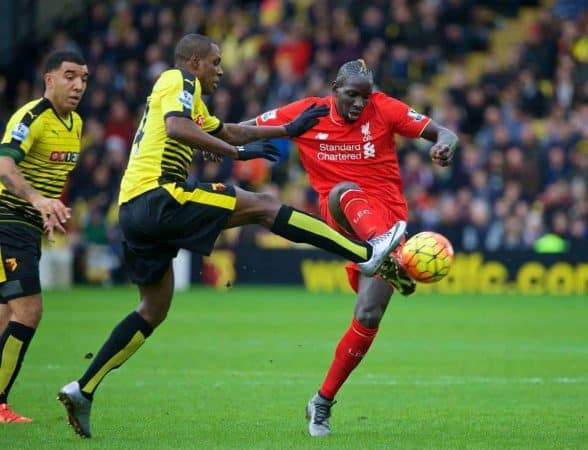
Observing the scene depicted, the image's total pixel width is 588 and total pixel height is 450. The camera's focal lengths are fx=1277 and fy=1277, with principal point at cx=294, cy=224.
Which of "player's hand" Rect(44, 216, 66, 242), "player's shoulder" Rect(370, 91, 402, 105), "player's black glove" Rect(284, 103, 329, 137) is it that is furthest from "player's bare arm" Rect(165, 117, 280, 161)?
"player's shoulder" Rect(370, 91, 402, 105)

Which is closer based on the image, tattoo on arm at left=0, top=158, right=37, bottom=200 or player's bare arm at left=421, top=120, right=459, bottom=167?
tattoo on arm at left=0, top=158, right=37, bottom=200

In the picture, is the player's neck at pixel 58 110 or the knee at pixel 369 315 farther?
the player's neck at pixel 58 110

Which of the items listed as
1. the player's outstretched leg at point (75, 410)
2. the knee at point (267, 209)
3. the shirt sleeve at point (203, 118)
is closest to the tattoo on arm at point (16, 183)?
the shirt sleeve at point (203, 118)

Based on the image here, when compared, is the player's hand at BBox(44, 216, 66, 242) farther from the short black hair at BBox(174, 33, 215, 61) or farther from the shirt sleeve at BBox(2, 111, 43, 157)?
the short black hair at BBox(174, 33, 215, 61)

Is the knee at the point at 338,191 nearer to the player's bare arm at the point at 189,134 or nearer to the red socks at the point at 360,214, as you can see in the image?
the red socks at the point at 360,214

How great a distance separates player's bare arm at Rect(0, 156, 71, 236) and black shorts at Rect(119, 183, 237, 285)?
40cm

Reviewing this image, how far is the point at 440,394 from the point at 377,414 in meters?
1.24

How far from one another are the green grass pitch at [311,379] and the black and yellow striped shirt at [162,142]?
1.62 meters

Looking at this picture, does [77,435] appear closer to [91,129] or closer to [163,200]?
[163,200]

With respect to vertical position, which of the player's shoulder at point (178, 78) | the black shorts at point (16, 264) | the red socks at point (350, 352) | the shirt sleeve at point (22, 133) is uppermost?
the player's shoulder at point (178, 78)

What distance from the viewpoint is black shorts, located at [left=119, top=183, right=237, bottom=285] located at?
7.75 metres

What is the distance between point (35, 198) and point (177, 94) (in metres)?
1.10

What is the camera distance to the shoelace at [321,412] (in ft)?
27.3

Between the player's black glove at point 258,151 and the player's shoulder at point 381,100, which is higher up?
the player's shoulder at point 381,100
